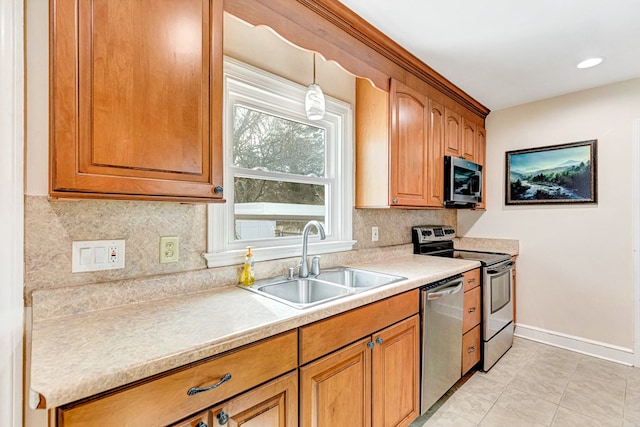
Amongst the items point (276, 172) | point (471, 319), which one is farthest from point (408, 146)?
point (471, 319)

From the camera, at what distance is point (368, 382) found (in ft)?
4.78

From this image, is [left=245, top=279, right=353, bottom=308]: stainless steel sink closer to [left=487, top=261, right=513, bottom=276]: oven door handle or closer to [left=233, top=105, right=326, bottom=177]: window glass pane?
[left=233, top=105, right=326, bottom=177]: window glass pane

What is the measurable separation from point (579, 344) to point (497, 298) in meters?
0.99

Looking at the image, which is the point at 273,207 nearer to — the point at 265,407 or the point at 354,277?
the point at 354,277

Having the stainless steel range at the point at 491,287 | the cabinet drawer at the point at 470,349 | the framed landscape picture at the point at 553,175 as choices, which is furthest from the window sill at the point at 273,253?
the framed landscape picture at the point at 553,175

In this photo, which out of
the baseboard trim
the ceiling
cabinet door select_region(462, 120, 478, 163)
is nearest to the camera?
the ceiling

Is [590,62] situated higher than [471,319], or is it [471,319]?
[590,62]

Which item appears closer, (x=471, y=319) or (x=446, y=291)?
(x=446, y=291)

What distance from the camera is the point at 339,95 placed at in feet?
7.35

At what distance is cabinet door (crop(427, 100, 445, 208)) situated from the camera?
2494 millimetres

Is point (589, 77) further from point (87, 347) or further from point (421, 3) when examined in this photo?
point (87, 347)

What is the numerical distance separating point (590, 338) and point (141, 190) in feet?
11.9

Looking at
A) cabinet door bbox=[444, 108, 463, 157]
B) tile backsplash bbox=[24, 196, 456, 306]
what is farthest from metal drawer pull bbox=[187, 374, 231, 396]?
cabinet door bbox=[444, 108, 463, 157]

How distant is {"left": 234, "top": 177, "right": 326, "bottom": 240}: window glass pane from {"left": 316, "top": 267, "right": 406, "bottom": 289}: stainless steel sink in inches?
14.0
